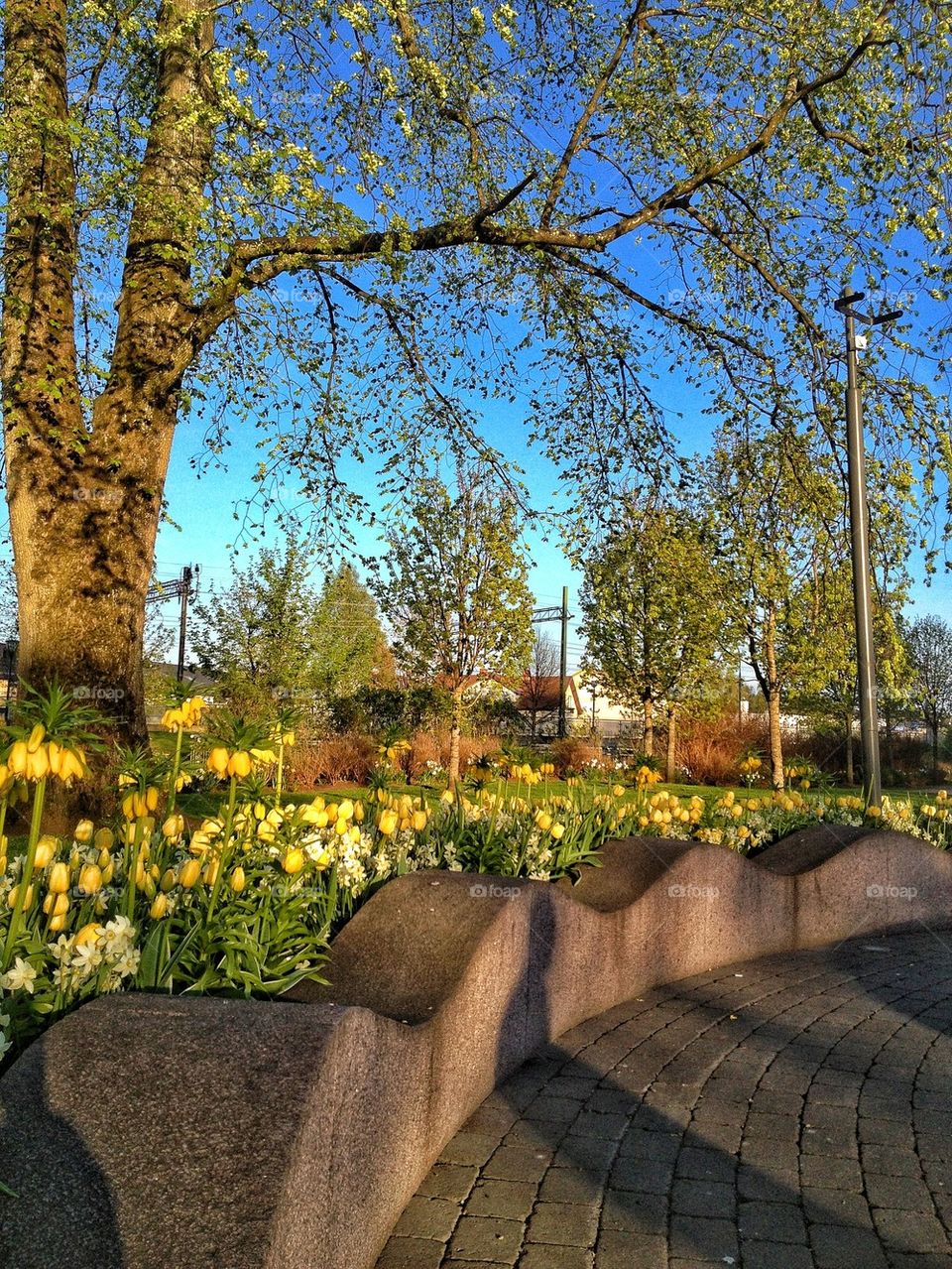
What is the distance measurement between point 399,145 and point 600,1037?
25.1ft

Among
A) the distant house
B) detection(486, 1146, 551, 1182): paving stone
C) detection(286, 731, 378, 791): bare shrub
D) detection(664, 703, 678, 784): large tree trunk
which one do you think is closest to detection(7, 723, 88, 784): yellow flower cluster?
detection(486, 1146, 551, 1182): paving stone

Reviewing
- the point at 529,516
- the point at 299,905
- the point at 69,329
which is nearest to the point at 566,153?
the point at 529,516

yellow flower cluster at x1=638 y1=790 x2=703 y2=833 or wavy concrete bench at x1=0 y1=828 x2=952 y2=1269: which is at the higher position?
yellow flower cluster at x1=638 y1=790 x2=703 y2=833

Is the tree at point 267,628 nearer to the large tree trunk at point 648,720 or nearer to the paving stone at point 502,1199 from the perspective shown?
the large tree trunk at point 648,720

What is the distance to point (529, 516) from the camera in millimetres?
7789

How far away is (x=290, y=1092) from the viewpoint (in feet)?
6.71

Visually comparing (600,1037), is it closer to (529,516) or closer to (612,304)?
(529,516)

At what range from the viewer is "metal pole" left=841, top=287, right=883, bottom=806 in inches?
307

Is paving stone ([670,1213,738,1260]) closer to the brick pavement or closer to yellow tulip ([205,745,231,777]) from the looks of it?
the brick pavement

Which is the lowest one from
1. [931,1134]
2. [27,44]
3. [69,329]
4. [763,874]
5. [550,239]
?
[931,1134]

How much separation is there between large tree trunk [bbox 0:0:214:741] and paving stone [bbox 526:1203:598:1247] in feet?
14.4

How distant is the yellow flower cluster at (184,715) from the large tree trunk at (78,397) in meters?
3.19

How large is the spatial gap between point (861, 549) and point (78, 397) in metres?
6.22

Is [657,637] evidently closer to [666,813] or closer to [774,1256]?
[666,813]
